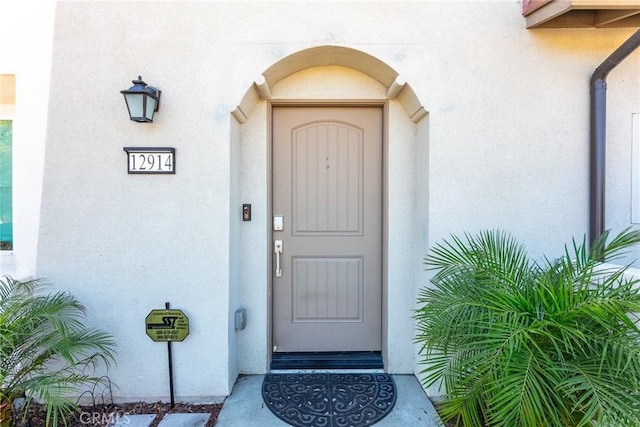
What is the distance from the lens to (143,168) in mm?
2457

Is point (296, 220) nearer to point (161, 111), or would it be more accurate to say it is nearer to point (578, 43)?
point (161, 111)

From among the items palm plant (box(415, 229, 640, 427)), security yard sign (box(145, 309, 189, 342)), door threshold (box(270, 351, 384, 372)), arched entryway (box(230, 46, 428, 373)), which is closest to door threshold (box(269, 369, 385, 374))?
door threshold (box(270, 351, 384, 372))

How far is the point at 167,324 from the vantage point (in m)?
2.45

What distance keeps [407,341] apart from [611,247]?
5.29 feet

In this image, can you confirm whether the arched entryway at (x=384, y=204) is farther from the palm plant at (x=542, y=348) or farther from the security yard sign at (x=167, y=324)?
the palm plant at (x=542, y=348)

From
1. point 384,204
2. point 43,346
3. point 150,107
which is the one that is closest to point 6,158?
point 150,107

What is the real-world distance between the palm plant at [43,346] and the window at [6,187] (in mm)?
565

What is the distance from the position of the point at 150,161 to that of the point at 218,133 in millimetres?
554

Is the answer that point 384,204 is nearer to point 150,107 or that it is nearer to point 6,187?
point 150,107

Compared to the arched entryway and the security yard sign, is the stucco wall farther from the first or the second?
the arched entryway

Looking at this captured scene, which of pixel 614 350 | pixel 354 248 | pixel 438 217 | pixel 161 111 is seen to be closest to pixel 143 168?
pixel 161 111

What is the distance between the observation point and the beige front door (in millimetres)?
2900
